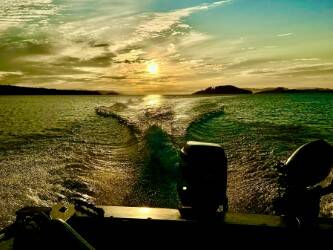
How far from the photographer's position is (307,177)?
386 centimetres

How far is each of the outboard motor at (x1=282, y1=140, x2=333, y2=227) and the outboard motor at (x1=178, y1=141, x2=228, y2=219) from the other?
71 cm

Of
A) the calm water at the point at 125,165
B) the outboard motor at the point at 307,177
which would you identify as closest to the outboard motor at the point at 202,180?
the outboard motor at the point at 307,177

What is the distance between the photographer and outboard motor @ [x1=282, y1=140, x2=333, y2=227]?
3697 mm

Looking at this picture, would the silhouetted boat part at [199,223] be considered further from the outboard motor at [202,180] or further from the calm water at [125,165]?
the calm water at [125,165]

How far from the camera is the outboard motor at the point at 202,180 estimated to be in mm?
3865

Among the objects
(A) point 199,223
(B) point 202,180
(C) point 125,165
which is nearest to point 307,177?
(B) point 202,180

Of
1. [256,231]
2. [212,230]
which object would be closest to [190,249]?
[212,230]

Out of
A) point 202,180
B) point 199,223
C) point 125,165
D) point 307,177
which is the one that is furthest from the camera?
point 125,165

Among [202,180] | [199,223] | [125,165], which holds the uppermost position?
[202,180]

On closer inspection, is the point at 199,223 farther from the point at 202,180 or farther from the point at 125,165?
the point at 125,165

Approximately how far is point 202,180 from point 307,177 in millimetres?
1116

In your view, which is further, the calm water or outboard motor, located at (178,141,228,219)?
the calm water

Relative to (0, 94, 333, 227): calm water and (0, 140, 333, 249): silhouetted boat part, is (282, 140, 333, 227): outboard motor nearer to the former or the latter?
(0, 140, 333, 249): silhouetted boat part

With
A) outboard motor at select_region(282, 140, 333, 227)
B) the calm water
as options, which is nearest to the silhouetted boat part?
outboard motor at select_region(282, 140, 333, 227)
